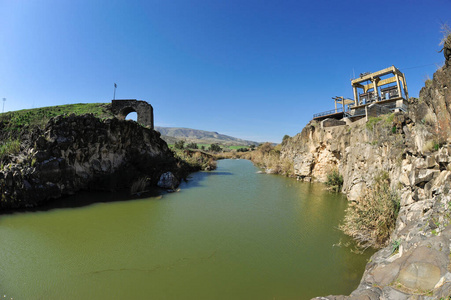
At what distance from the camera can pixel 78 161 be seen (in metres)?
12.9

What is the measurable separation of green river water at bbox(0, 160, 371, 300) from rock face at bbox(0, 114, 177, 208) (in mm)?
1741

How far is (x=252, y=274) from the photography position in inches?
204

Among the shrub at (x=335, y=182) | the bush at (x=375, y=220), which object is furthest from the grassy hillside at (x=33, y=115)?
the shrub at (x=335, y=182)

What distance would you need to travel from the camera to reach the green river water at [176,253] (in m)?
4.69

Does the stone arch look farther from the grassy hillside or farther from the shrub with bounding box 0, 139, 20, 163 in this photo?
the shrub with bounding box 0, 139, 20, 163

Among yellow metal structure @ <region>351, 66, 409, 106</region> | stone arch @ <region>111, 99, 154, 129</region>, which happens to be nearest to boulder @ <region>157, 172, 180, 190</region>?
stone arch @ <region>111, 99, 154, 129</region>

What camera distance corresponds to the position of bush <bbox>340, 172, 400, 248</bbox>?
5.92 meters

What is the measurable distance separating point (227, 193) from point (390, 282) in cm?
1097

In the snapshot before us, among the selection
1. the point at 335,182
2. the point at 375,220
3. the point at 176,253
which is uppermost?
the point at 335,182

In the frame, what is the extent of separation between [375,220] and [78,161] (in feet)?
46.5

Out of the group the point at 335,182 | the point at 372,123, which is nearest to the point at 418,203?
the point at 372,123

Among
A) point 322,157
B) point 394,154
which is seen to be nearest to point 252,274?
point 394,154

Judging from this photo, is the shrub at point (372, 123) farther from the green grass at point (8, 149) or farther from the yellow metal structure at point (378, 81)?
the green grass at point (8, 149)

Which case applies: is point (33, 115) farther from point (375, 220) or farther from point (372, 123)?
point (372, 123)
